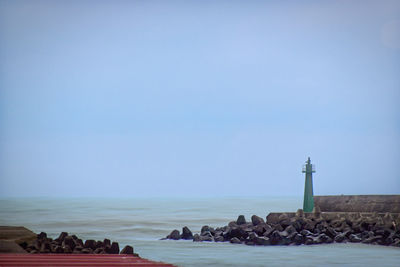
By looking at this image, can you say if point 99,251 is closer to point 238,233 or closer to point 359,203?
point 238,233

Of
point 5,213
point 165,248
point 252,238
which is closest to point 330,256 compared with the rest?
point 252,238

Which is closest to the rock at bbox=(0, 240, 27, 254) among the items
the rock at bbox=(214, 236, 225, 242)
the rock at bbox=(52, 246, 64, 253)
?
the rock at bbox=(52, 246, 64, 253)

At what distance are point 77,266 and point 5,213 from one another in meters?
52.9

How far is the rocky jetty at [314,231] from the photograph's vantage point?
17.3 m

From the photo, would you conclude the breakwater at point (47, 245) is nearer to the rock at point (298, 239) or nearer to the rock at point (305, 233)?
the rock at point (298, 239)

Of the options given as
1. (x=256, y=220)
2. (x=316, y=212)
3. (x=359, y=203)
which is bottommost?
(x=256, y=220)

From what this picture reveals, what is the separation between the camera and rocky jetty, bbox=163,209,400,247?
682 inches

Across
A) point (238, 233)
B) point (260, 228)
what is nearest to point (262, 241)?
point (260, 228)

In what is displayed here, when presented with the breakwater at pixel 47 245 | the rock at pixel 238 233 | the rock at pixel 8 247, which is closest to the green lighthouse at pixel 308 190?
the rock at pixel 238 233

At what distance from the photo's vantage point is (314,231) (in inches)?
716

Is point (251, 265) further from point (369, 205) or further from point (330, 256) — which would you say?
point (369, 205)

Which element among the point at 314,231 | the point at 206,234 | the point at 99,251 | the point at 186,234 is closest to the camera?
the point at 99,251

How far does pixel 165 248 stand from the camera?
19.5m

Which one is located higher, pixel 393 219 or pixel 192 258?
pixel 393 219
